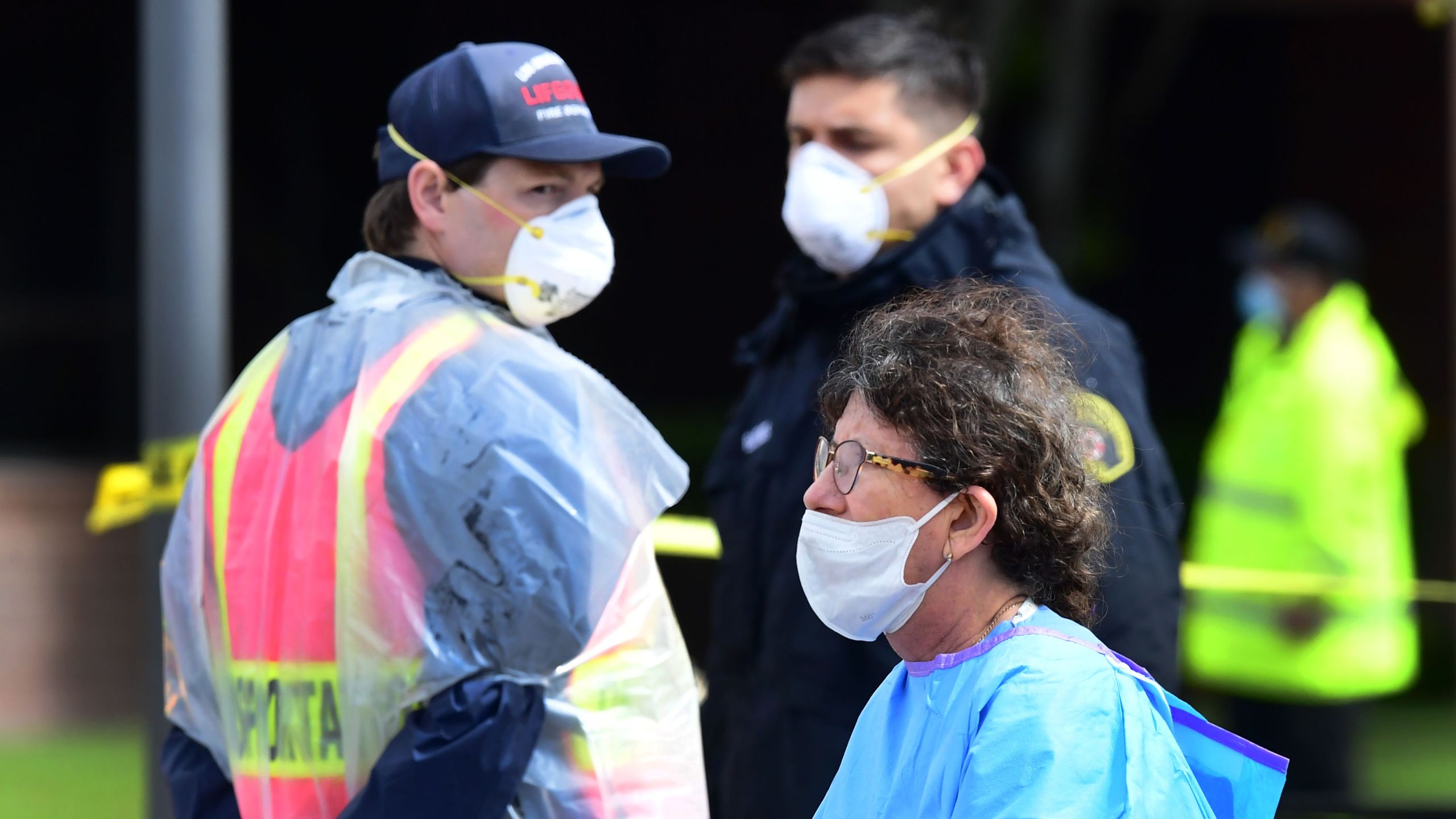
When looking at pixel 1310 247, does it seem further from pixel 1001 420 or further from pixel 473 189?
pixel 1001 420

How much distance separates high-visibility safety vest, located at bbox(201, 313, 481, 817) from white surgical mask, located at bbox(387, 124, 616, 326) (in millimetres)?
192

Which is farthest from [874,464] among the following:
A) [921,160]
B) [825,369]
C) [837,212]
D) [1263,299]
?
[1263,299]

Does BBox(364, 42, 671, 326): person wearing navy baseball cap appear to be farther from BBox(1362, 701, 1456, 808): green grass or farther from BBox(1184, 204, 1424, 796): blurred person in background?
BBox(1362, 701, 1456, 808): green grass

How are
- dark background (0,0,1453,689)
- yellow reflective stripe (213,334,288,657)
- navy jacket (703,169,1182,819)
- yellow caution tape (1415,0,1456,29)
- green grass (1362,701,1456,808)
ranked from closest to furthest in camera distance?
yellow reflective stripe (213,334,288,657)
navy jacket (703,169,1182,819)
yellow caution tape (1415,0,1456,29)
green grass (1362,701,1456,808)
dark background (0,0,1453,689)

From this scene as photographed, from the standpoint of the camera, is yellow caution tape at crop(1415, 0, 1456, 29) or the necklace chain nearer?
the necklace chain

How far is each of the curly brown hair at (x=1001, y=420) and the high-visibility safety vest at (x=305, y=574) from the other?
24.5 inches

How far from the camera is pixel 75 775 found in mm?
7047

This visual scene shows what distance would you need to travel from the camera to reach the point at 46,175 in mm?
8742

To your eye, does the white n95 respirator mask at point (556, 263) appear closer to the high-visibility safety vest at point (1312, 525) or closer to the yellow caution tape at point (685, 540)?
the yellow caution tape at point (685, 540)

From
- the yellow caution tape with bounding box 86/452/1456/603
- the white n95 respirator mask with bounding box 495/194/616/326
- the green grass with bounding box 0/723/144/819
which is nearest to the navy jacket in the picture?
the yellow caution tape with bounding box 86/452/1456/603

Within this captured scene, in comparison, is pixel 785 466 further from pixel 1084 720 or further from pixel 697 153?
pixel 697 153

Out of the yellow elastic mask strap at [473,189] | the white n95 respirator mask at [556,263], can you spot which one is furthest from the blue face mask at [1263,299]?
the yellow elastic mask strap at [473,189]

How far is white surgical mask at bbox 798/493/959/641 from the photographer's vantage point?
6.07 ft

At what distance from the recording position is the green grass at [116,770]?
6512 millimetres
